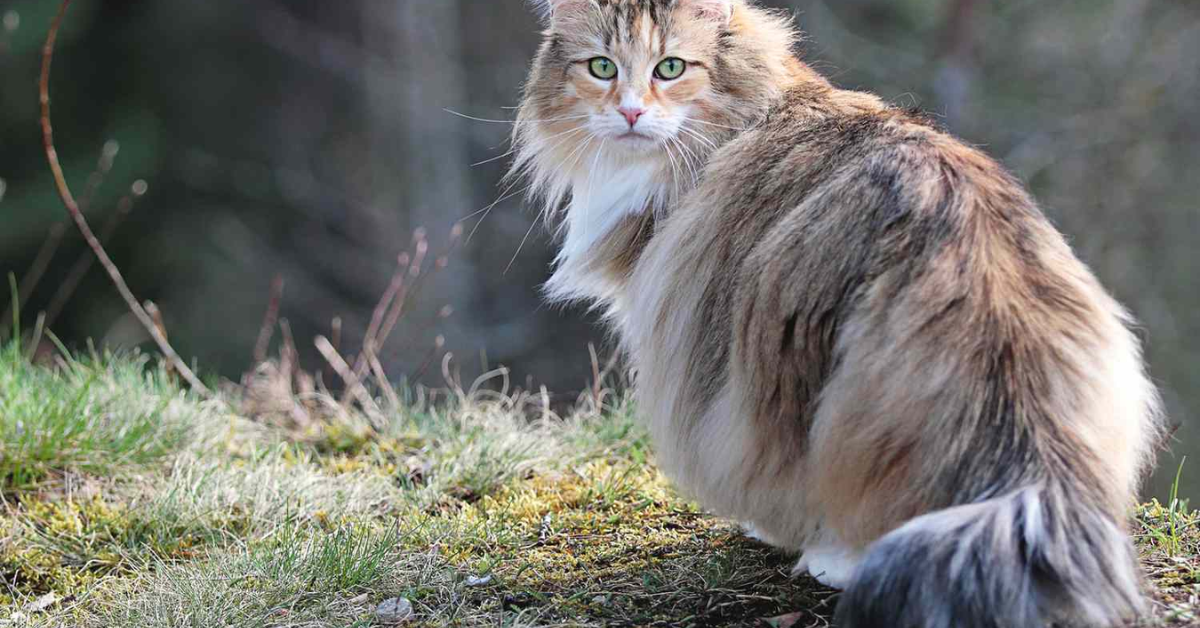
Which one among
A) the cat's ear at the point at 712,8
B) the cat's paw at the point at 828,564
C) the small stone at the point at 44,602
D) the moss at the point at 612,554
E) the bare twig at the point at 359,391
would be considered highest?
the cat's ear at the point at 712,8

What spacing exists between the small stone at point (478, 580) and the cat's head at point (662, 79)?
1042 millimetres

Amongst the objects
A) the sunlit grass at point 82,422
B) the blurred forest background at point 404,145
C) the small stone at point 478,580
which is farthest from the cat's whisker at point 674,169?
the blurred forest background at point 404,145

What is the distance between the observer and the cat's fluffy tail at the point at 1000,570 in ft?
5.91

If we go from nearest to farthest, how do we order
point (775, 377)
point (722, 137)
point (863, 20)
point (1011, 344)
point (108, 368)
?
point (1011, 344) < point (775, 377) < point (722, 137) < point (108, 368) < point (863, 20)

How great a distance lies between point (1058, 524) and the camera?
1.86 metres

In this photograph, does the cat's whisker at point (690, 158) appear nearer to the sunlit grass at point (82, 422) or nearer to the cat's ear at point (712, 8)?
the cat's ear at point (712, 8)

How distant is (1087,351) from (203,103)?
39.8 ft

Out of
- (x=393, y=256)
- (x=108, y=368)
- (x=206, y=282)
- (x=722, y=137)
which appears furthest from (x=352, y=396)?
(x=206, y=282)

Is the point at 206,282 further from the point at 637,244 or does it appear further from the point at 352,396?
the point at 637,244

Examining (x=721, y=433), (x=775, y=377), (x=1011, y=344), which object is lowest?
(x=721, y=433)

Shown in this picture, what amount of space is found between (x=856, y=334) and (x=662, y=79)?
105 cm

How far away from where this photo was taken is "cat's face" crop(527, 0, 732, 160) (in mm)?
2818

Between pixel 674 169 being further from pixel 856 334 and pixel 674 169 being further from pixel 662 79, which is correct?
pixel 856 334

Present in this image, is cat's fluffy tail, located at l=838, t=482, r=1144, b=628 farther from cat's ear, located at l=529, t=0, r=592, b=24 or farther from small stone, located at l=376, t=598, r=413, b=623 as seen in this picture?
cat's ear, located at l=529, t=0, r=592, b=24
